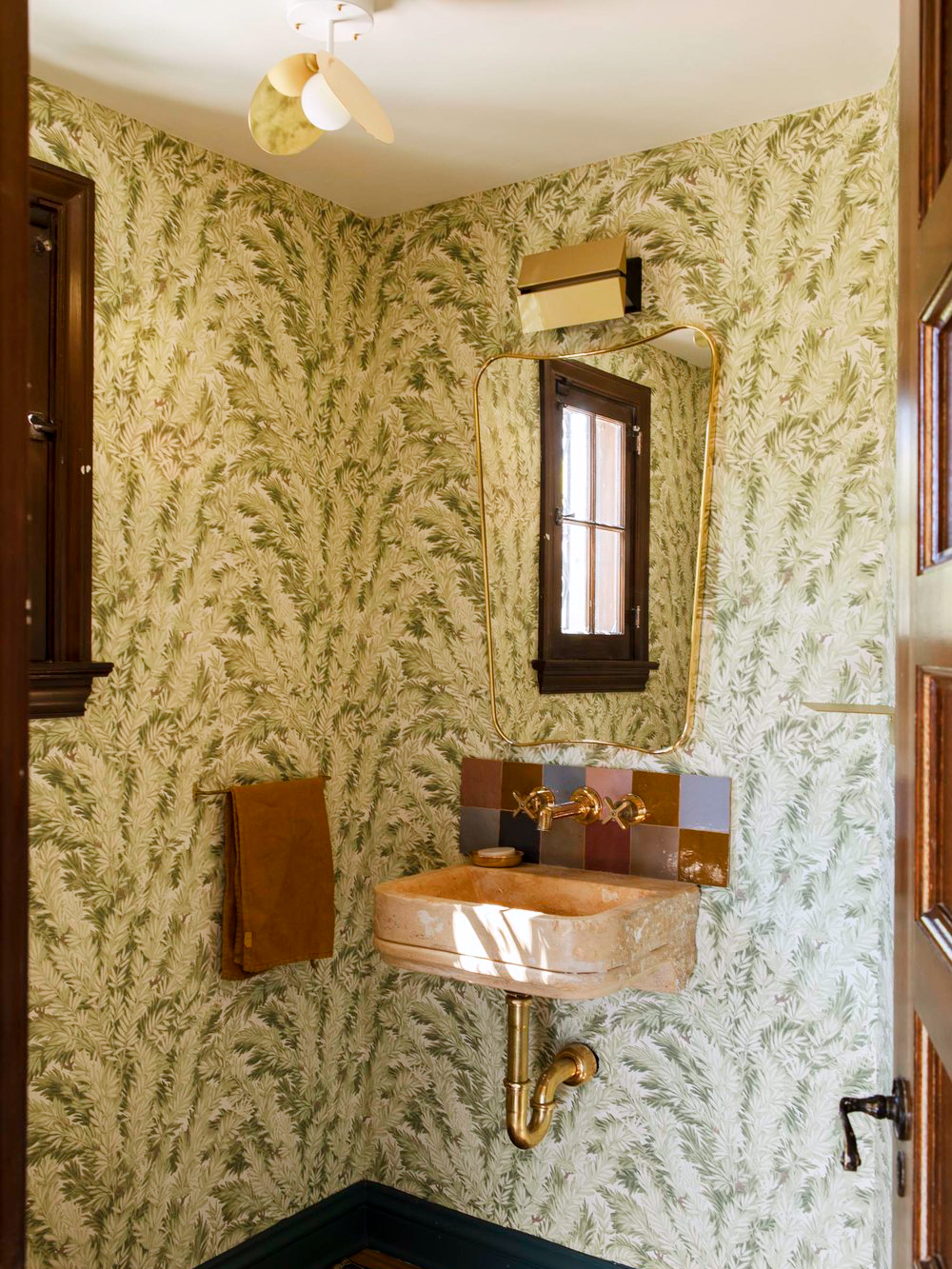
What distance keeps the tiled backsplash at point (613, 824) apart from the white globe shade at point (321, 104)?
5.02 feet

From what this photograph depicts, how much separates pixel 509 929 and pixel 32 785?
3.25ft

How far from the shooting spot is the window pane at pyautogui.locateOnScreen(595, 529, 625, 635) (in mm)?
2676

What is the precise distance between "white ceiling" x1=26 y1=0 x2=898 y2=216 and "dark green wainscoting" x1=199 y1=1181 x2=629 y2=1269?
2.57m

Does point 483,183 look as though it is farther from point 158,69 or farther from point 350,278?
point 158,69

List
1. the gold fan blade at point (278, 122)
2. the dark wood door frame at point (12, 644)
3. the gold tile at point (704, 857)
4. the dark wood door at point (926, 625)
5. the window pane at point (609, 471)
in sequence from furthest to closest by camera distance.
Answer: the window pane at point (609, 471), the gold tile at point (704, 857), the gold fan blade at point (278, 122), the dark wood door at point (926, 625), the dark wood door frame at point (12, 644)

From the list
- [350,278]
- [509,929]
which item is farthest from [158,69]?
[509,929]

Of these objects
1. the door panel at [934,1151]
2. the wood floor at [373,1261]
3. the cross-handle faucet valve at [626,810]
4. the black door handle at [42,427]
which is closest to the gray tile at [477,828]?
the cross-handle faucet valve at [626,810]

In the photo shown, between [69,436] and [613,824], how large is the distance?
1.49m

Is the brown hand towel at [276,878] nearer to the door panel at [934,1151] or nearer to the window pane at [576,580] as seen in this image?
the window pane at [576,580]

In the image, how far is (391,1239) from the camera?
3.01 metres

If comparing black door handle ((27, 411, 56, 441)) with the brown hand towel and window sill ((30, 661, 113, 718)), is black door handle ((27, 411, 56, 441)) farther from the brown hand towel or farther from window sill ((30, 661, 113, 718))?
the brown hand towel

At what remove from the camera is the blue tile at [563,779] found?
2787 mm

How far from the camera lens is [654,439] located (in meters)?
2.63

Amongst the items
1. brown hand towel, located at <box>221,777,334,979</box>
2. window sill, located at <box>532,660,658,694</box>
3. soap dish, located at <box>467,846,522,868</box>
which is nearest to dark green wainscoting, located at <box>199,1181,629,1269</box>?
brown hand towel, located at <box>221,777,334,979</box>
